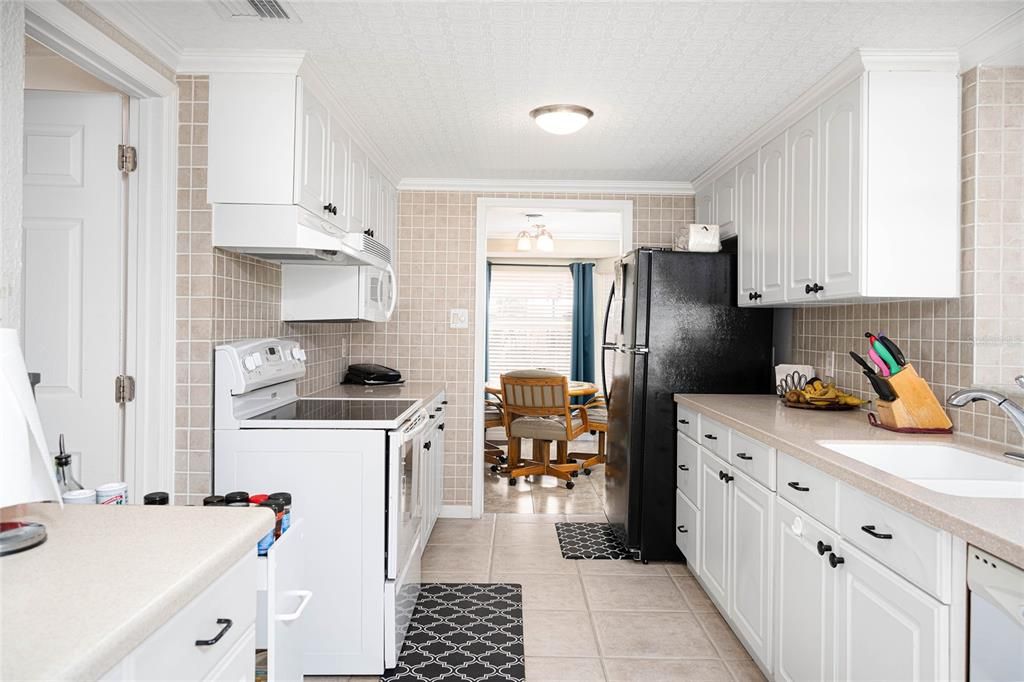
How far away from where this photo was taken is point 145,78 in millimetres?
2193

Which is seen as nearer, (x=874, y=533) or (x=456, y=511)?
(x=874, y=533)

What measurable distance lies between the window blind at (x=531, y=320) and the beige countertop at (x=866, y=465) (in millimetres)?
4242

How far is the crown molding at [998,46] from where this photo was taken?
78.4 inches

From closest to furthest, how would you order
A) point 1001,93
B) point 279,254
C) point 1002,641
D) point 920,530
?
point 1002,641, point 920,530, point 1001,93, point 279,254

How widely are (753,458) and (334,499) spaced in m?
1.54

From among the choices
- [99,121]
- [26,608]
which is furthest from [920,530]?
[99,121]

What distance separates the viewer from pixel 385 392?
3.55 meters

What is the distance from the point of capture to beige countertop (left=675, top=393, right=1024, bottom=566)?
122 cm

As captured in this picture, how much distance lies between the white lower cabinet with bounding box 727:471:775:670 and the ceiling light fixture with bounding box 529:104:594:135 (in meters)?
1.66

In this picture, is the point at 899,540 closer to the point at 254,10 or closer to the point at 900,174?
the point at 900,174

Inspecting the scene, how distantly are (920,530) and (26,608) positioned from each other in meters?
1.60

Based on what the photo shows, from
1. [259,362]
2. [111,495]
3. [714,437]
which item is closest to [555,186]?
[714,437]

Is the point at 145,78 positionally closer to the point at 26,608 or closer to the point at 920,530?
the point at 26,608

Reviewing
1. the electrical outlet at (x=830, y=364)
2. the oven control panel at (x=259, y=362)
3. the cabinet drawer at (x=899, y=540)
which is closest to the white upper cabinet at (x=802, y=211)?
the electrical outlet at (x=830, y=364)
